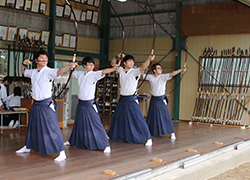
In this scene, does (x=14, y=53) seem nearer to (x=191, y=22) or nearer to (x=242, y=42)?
(x=191, y=22)

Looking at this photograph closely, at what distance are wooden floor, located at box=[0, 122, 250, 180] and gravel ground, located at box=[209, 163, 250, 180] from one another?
0.42 m

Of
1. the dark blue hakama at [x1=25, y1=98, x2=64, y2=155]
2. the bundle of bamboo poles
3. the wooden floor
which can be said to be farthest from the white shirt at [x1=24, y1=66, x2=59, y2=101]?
the bundle of bamboo poles

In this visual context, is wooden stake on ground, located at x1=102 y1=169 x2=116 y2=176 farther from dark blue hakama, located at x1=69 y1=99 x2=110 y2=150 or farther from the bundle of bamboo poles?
the bundle of bamboo poles

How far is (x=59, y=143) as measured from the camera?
12.4 ft

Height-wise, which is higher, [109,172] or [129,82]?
[129,82]

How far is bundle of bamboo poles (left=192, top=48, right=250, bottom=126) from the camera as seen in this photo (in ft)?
26.0

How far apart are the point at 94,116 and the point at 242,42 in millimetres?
5338

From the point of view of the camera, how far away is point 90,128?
4285 millimetres

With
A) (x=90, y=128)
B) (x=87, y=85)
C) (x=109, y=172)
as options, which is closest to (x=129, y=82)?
(x=87, y=85)

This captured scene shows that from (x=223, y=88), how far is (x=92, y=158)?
5.17m

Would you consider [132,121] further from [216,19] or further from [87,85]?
[216,19]

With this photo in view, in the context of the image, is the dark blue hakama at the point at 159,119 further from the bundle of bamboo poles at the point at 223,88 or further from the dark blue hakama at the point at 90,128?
the bundle of bamboo poles at the point at 223,88

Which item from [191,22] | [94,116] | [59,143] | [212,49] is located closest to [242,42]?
[212,49]

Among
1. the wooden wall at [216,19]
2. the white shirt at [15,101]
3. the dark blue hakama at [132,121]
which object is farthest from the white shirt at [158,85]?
the wooden wall at [216,19]
